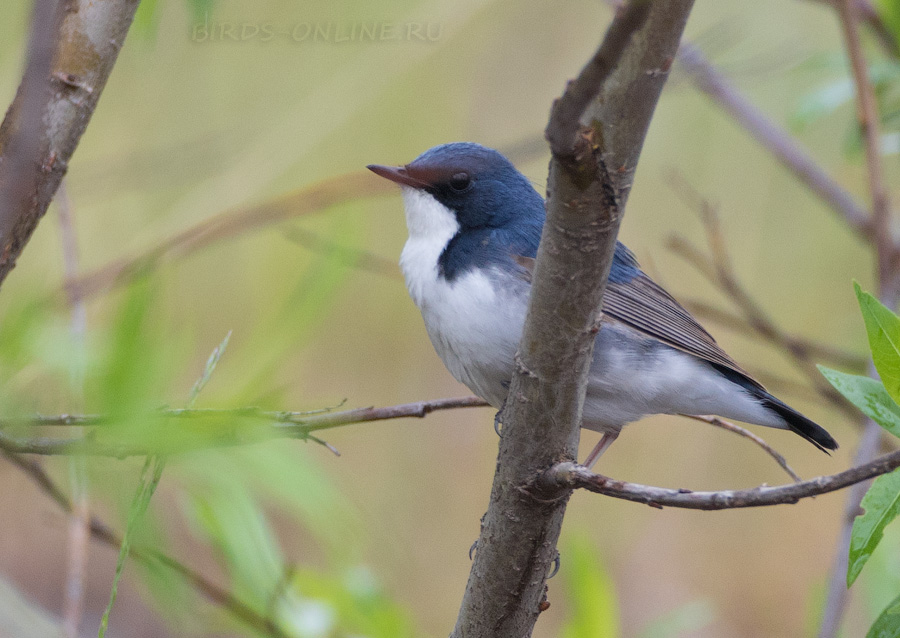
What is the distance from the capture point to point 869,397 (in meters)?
1.20

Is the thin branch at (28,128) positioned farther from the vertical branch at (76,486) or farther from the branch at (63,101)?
the vertical branch at (76,486)

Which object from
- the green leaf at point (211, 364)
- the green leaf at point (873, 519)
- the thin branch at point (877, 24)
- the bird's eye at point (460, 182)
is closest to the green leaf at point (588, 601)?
the bird's eye at point (460, 182)

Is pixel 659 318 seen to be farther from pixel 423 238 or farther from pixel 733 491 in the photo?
pixel 733 491

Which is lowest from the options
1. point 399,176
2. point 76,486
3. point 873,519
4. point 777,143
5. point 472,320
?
point 76,486

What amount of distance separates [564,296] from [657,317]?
45.7 inches

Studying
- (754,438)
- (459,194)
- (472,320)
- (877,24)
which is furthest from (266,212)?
(877,24)

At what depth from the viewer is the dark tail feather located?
91.0 inches

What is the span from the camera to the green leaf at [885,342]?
1.16 metres

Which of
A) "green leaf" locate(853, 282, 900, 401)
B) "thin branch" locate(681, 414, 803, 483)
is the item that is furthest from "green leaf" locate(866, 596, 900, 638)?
"thin branch" locate(681, 414, 803, 483)

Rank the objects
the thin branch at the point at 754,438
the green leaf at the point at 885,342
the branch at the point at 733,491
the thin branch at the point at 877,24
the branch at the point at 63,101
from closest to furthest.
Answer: the branch at the point at 733,491 → the green leaf at the point at 885,342 → the branch at the point at 63,101 → the thin branch at the point at 754,438 → the thin branch at the point at 877,24

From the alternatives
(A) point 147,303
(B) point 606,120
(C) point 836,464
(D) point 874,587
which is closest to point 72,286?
Result: (A) point 147,303

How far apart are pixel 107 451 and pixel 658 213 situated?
405cm

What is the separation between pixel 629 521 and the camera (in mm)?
4805

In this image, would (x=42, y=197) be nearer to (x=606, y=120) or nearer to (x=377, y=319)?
(x=606, y=120)
